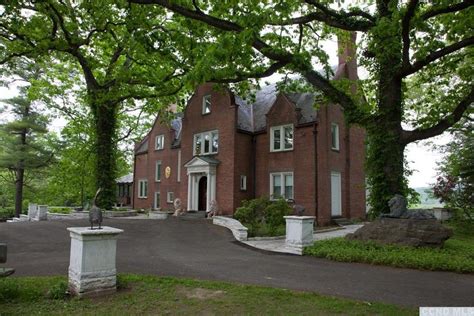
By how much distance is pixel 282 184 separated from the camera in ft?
71.7

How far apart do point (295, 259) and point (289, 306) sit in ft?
16.7

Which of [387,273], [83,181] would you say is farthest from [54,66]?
[387,273]

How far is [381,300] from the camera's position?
611cm

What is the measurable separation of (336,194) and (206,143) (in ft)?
31.4

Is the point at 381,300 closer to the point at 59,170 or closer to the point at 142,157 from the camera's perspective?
the point at 142,157

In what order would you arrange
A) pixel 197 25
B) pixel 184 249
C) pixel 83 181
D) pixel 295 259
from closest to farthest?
1. pixel 295 259
2. pixel 184 249
3. pixel 197 25
4. pixel 83 181

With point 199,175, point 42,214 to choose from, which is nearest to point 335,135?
point 199,175

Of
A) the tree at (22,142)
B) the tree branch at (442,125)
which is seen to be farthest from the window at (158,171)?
the tree branch at (442,125)

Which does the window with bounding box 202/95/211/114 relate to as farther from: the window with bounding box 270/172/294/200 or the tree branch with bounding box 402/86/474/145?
the tree branch with bounding box 402/86/474/145

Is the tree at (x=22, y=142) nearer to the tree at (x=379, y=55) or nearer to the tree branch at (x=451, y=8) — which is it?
the tree at (x=379, y=55)

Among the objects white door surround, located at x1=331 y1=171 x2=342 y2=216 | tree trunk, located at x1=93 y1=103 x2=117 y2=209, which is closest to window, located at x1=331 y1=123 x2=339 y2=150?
white door surround, located at x1=331 y1=171 x2=342 y2=216

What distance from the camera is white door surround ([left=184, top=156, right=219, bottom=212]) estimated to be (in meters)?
23.4

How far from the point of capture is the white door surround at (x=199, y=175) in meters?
23.4

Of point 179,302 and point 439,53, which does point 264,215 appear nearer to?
point 439,53
